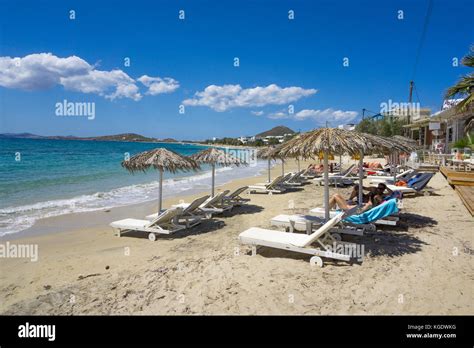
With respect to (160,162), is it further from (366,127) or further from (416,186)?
(366,127)

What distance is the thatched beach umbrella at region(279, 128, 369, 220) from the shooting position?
538 cm

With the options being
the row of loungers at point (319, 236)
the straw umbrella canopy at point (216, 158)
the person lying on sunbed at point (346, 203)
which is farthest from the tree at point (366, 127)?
the row of loungers at point (319, 236)

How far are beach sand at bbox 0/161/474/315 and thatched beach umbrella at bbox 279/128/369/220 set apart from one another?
178cm

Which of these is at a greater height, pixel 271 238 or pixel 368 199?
pixel 368 199

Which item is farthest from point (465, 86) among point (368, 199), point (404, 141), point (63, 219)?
point (63, 219)

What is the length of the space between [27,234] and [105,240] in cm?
223

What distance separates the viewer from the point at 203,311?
367 centimetres

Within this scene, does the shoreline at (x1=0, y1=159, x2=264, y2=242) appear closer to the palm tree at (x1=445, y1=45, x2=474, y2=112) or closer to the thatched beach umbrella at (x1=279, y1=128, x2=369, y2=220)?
the thatched beach umbrella at (x1=279, y1=128, x2=369, y2=220)

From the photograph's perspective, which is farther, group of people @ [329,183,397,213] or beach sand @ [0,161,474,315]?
group of people @ [329,183,397,213]

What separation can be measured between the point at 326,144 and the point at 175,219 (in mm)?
3914

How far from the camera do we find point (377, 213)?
574 cm

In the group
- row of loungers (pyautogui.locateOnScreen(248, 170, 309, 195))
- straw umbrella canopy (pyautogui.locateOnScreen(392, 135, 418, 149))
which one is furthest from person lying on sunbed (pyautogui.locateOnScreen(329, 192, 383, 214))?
row of loungers (pyautogui.locateOnScreen(248, 170, 309, 195))
